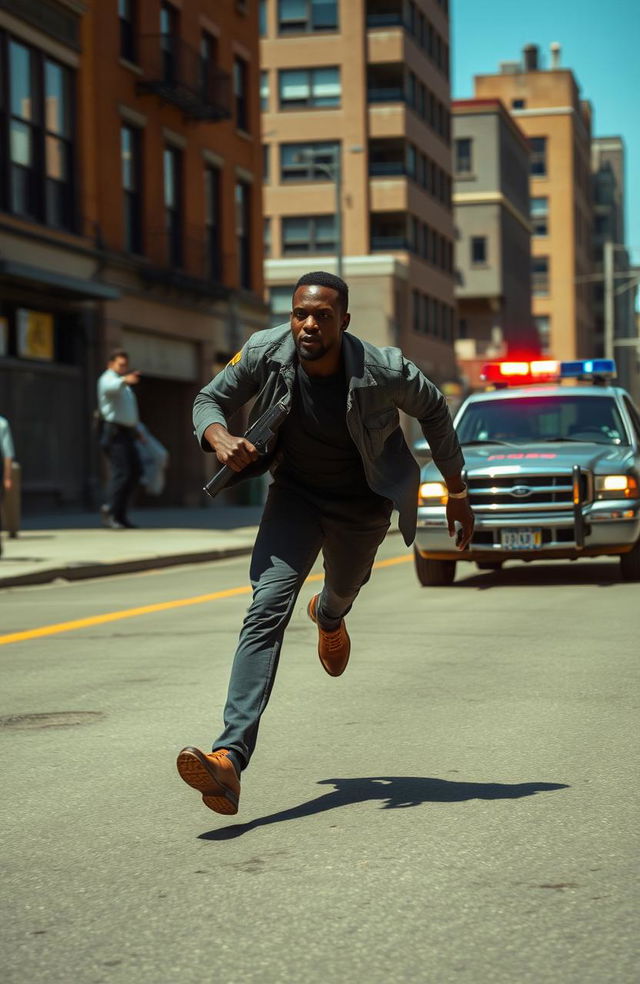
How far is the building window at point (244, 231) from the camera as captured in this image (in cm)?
3700

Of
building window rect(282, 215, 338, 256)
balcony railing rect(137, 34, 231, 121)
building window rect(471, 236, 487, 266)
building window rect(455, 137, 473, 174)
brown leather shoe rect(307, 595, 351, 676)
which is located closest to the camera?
brown leather shoe rect(307, 595, 351, 676)

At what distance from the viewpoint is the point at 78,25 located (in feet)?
91.8

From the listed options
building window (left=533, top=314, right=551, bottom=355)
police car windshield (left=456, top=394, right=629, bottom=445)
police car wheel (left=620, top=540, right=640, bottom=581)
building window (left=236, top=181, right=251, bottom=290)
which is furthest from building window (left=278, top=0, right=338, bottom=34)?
police car wheel (left=620, top=540, right=640, bottom=581)

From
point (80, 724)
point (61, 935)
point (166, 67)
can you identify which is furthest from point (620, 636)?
point (166, 67)

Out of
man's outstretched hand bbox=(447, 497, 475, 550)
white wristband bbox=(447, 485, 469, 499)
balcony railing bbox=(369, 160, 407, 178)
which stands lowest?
man's outstretched hand bbox=(447, 497, 475, 550)

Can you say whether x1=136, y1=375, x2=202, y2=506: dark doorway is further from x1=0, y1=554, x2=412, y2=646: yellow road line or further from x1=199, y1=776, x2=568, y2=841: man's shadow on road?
x1=199, y1=776, x2=568, y2=841: man's shadow on road

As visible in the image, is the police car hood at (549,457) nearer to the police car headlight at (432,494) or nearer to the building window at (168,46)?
the police car headlight at (432,494)

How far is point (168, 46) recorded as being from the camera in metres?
32.1

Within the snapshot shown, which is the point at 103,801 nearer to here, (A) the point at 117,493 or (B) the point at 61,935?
(B) the point at 61,935

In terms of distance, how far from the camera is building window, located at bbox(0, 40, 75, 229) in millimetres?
25609

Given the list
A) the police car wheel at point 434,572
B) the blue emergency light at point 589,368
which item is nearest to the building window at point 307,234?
the blue emergency light at point 589,368

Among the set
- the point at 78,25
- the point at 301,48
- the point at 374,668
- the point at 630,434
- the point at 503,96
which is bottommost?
the point at 374,668

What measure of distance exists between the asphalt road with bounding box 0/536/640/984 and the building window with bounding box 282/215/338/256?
5233cm

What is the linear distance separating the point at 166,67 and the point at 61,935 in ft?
97.0
